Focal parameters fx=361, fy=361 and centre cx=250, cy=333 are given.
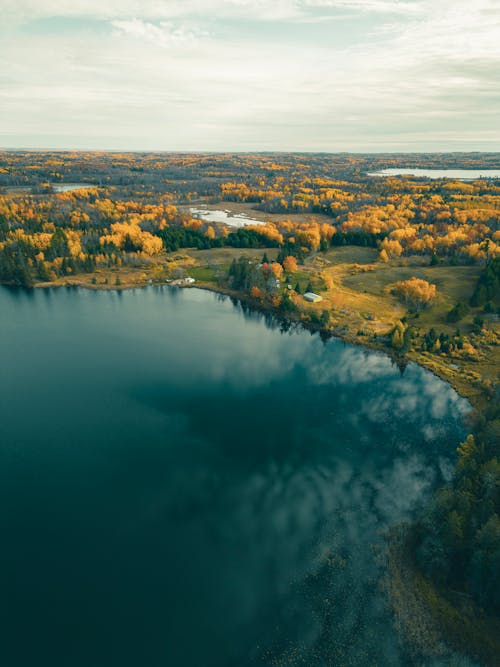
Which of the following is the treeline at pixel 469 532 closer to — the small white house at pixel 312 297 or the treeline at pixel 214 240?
the small white house at pixel 312 297

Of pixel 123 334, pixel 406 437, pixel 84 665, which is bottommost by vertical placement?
pixel 84 665

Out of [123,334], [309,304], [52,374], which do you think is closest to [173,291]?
[123,334]

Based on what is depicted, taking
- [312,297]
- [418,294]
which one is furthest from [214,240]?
[418,294]

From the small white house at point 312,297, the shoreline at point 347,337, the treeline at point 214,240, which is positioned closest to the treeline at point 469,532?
the shoreline at point 347,337

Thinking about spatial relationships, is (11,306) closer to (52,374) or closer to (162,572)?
(52,374)

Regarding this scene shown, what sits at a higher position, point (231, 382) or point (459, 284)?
point (459, 284)

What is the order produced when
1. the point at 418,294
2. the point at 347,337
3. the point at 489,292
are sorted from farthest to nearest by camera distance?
the point at 418,294, the point at 489,292, the point at 347,337

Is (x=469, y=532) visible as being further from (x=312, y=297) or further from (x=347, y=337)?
(x=312, y=297)

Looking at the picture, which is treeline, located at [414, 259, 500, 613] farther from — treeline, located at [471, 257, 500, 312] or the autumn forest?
treeline, located at [471, 257, 500, 312]

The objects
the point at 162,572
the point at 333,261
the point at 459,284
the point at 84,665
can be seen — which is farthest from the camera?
the point at 333,261
